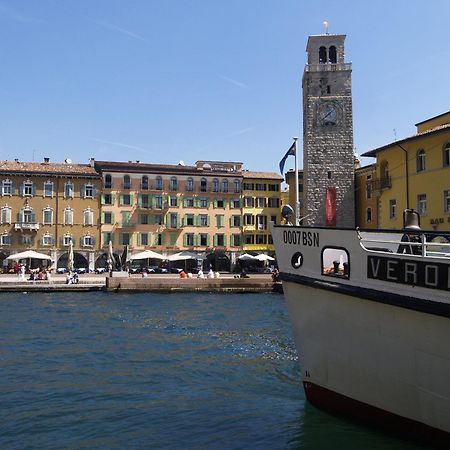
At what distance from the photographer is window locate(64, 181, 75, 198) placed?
5872 cm

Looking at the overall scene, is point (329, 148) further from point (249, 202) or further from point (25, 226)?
point (25, 226)

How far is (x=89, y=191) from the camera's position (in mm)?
59594

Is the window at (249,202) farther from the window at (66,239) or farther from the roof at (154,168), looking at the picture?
the window at (66,239)

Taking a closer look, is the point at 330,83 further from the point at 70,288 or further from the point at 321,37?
the point at 70,288

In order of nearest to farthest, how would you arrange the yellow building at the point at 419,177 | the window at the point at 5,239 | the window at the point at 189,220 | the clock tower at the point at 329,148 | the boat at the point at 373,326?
the boat at the point at 373,326 → the yellow building at the point at 419,177 → the clock tower at the point at 329,148 → the window at the point at 5,239 → the window at the point at 189,220

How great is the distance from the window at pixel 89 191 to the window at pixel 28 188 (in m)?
5.43

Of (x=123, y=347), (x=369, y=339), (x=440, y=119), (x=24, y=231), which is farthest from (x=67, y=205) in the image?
(x=369, y=339)

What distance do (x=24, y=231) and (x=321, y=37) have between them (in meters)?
35.3

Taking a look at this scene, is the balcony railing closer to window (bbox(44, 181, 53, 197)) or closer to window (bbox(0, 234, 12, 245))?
window (bbox(44, 181, 53, 197))

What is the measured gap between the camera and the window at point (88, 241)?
59.0 metres

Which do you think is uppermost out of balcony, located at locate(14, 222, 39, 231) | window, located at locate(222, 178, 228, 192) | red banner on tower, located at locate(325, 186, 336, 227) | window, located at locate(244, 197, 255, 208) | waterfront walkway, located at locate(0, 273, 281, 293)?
window, located at locate(222, 178, 228, 192)

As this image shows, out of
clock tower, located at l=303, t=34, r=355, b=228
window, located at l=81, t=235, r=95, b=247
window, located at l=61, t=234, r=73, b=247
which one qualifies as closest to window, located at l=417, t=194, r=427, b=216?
clock tower, located at l=303, t=34, r=355, b=228

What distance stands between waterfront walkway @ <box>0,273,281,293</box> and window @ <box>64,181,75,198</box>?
1767cm

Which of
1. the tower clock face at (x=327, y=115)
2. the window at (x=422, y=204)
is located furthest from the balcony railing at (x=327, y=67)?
the window at (x=422, y=204)
